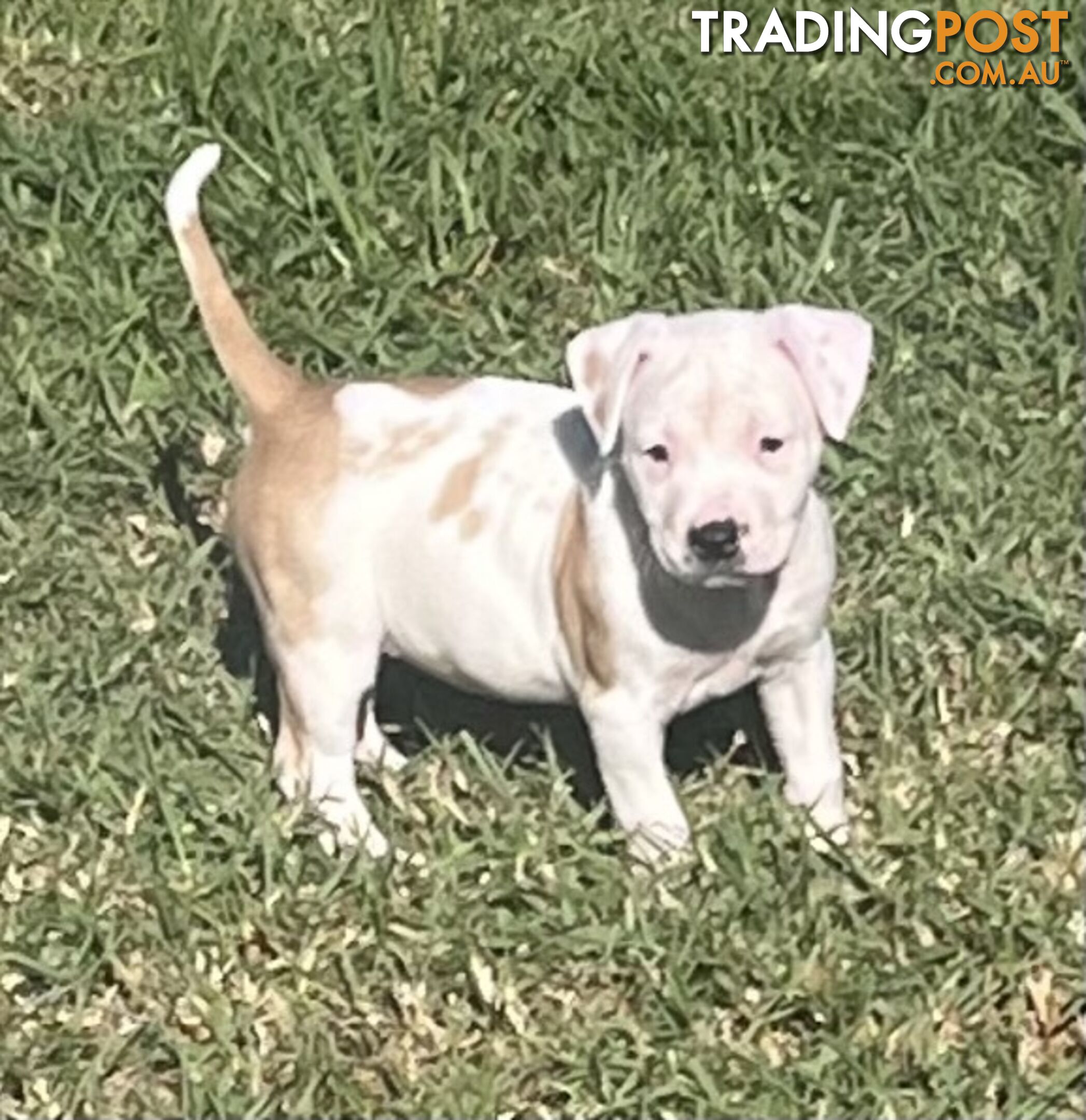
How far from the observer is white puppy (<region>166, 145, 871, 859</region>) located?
12.8ft

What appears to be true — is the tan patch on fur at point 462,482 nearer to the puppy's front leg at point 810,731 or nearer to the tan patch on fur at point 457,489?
the tan patch on fur at point 457,489

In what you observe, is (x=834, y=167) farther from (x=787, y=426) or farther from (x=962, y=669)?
(x=787, y=426)

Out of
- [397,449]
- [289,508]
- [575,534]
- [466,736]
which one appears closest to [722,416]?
[575,534]

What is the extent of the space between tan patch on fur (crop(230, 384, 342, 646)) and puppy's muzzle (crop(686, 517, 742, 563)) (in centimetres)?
65

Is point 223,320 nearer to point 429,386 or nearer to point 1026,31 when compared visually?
point 429,386

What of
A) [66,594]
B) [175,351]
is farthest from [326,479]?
[175,351]

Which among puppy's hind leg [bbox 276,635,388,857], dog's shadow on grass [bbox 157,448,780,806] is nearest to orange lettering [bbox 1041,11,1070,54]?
dog's shadow on grass [bbox 157,448,780,806]

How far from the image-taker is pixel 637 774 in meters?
4.19

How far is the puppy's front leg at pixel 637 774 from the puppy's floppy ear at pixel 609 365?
365 millimetres

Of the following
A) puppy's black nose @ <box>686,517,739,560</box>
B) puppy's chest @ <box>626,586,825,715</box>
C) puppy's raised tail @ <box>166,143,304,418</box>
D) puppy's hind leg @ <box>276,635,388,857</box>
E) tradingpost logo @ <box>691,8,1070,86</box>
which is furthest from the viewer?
tradingpost logo @ <box>691,8,1070,86</box>

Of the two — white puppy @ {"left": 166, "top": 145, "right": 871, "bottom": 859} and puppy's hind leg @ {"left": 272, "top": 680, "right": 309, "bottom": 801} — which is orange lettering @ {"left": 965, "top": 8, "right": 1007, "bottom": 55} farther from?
puppy's hind leg @ {"left": 272, "top": 680, "right": 309, "bottom": 801}

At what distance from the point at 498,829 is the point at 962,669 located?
0.79 metres

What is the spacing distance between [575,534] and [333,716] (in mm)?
467

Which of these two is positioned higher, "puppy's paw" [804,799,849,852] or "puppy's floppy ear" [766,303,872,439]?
"puppy's floppy ear" [766,303,872,439]
